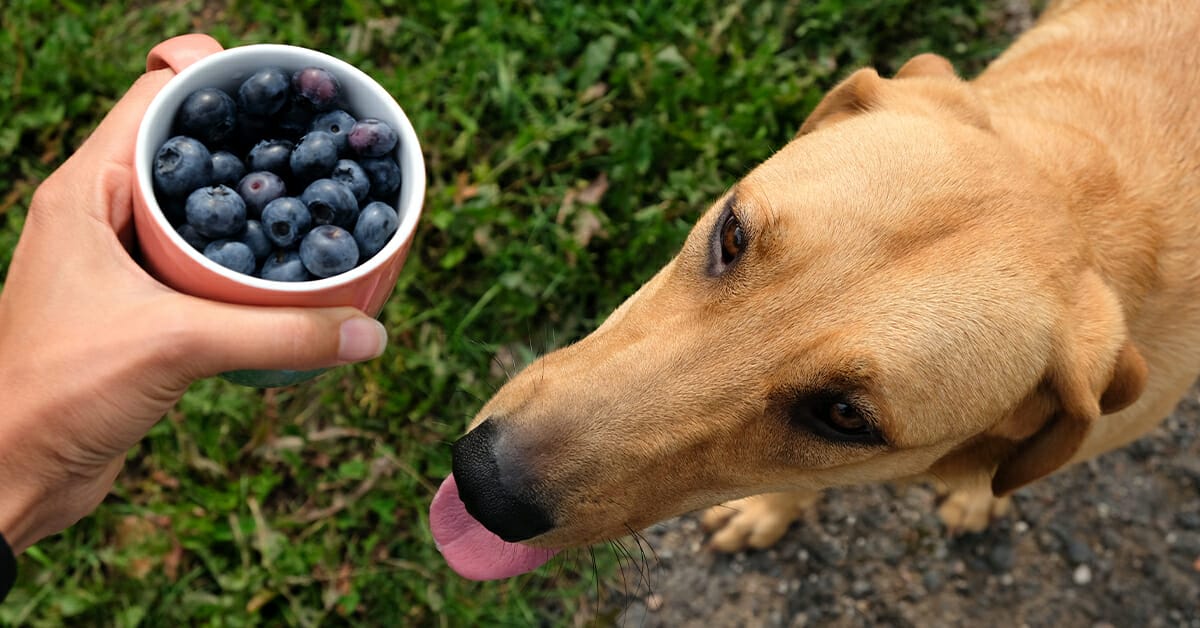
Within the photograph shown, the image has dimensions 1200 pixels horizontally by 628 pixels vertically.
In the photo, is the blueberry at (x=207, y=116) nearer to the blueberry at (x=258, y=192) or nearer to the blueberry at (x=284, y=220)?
the blueberry at (x=258, y=192)

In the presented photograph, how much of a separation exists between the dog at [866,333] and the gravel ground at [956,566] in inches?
54.2

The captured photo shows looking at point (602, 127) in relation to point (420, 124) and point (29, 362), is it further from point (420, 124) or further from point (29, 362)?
point (29, 362)

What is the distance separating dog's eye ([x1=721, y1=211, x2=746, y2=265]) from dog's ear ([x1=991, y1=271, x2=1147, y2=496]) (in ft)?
3.54

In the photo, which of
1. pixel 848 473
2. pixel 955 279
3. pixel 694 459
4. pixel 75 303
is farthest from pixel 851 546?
pixel 75 303

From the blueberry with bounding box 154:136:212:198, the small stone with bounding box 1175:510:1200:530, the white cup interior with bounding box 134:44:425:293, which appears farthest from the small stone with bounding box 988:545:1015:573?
the blueberry with bounding box 154:136:212:198

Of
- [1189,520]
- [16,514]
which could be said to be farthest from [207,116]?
[1189,520]

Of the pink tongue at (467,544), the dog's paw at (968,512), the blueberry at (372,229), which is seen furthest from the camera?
the dog's paw at (968,512)

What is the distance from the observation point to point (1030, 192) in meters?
2.85

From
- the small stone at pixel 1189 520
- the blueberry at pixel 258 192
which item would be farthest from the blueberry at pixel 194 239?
the small stone at pixel 1189 520

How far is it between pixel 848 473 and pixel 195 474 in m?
3.31

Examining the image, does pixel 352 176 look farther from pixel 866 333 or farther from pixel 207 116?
pixel 866 333

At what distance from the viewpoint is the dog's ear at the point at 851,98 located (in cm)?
322

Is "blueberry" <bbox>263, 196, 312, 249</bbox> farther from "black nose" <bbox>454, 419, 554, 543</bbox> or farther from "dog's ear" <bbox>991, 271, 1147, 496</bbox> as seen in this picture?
"dog's ear" <bbox>991, 271, 1147, 496</bbox>

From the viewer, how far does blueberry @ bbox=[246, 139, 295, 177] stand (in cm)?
234
